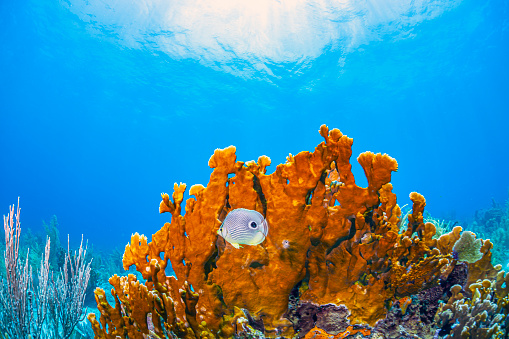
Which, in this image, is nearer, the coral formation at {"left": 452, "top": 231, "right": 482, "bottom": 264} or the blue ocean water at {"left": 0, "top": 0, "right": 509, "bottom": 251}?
the coral formation at {"left": 452, "top": 231, "right": 482, "bottom": 264}

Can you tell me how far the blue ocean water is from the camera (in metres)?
25.1

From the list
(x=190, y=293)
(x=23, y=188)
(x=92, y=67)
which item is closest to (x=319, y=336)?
(x=190, y=293)

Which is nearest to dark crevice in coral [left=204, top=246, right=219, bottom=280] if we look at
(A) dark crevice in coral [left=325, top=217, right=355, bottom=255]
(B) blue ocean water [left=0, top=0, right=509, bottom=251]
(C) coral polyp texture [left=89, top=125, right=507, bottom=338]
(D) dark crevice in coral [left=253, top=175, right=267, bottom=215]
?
(C) coral polyp texture [left=89, top=125, right=507, bottom=338]

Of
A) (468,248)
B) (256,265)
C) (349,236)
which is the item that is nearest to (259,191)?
(256,265)

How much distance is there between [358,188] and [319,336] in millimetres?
1124

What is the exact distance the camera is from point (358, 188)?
1.78 m

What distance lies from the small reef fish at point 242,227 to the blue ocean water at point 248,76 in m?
25.8

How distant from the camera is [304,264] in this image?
1875 millimetres

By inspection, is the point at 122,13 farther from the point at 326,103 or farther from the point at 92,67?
the point at 326,103

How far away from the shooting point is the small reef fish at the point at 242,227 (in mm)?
1420

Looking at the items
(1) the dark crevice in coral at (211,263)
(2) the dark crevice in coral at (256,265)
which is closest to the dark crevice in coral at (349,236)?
(2) the dark crevice in coral at (256,265)

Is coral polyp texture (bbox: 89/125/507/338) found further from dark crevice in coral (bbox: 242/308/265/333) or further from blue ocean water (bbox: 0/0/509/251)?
blue ocean water (bbox: 0/0/509/251)

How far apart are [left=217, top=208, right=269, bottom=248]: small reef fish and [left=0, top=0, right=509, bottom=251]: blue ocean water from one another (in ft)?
84.8

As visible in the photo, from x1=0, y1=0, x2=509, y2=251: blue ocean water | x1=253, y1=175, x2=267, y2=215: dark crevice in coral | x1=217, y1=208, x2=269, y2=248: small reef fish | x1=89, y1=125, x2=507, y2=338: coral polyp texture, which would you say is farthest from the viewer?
x1=0, y1=0, x2=509, y2=251: blue ocean water
